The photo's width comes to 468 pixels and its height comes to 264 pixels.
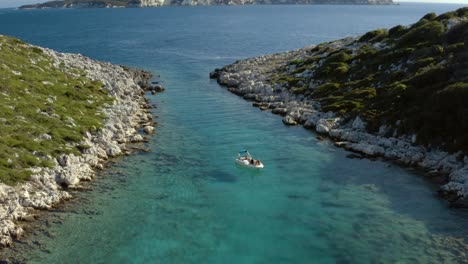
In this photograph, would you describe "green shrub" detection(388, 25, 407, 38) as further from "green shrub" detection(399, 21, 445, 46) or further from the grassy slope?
"green shrub" detection(399, 21, 445, 46)

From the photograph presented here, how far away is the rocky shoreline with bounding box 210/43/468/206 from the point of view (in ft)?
154

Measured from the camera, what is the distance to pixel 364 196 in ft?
145

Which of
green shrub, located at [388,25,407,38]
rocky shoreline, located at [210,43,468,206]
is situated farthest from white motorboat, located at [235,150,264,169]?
green shrub, located at [388,25,407,38]

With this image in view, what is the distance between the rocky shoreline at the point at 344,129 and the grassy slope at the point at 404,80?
1559 millimetres

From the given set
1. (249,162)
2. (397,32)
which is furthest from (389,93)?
(397,32)

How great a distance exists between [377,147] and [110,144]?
3509 cm

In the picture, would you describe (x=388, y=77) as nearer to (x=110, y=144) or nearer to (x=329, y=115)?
(x=329, y=115)

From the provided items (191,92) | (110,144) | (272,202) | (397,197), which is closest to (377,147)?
(397,197)

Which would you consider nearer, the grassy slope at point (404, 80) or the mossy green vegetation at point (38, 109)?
the mossy green vegetation at point (38, 109)

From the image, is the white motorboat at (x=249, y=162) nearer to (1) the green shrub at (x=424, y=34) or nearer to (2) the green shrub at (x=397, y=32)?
(1) the green shrub at (x=424, y=34)

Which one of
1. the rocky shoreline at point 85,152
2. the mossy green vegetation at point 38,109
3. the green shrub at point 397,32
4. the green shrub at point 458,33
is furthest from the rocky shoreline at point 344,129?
the mossy green vegetation at point 38,109

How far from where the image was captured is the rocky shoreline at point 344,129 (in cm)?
4703

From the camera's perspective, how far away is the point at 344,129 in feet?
206

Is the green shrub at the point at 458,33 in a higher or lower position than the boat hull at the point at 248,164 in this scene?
higher
